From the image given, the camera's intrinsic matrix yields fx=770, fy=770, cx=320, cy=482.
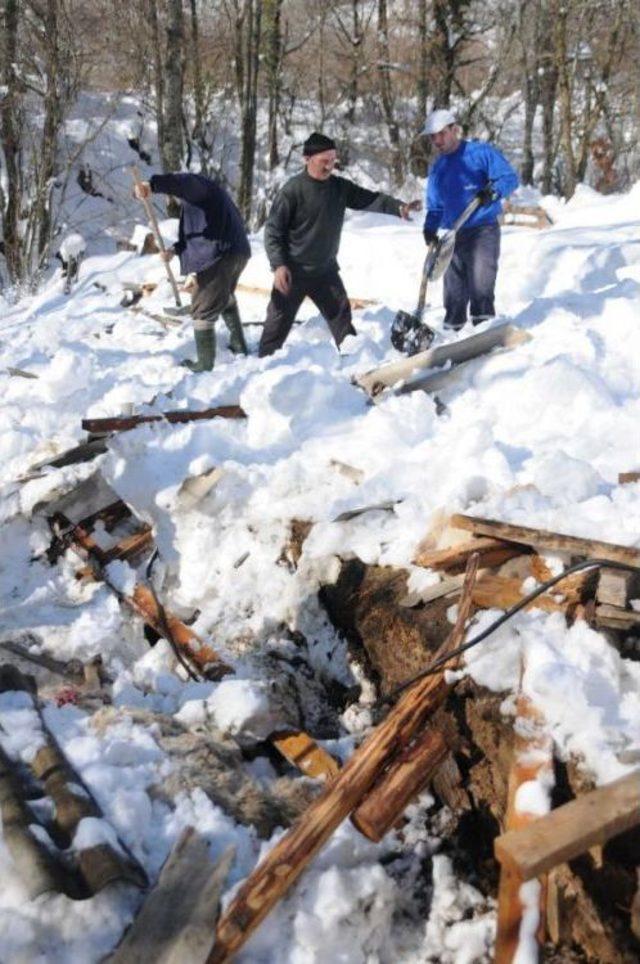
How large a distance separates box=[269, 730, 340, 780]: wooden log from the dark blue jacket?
4.70m

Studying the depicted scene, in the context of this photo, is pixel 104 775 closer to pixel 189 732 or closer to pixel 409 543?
pixel 189 732

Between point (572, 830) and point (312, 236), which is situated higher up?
point (312, 236)

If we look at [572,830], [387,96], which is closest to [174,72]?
[387,96]

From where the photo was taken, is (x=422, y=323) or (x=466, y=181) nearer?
(x=466, y=181)

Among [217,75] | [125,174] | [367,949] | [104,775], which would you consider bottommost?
[367,949]

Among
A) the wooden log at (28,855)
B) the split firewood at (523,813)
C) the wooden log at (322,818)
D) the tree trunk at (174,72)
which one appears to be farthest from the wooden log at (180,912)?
the tree trunk at (174,72)

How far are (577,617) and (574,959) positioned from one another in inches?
40.8

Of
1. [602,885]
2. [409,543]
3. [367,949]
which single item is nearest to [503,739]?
[602,885]

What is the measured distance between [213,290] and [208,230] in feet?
1.63

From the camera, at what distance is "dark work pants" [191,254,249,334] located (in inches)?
262

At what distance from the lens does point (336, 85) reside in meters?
23.3

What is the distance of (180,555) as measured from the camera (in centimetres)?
440

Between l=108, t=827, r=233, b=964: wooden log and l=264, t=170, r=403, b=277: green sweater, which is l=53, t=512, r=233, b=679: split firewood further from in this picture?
l=264, t=170, r=403, b=277: green sweater

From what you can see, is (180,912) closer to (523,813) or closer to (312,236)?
(523,813)
